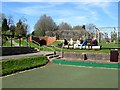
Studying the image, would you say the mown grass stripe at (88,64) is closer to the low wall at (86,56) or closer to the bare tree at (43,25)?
the low wall at (86,56)

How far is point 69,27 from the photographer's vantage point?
219ft

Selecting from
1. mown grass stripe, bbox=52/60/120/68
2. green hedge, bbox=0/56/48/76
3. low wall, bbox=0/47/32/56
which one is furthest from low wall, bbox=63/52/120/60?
low wall, bbox=0/47/32/56

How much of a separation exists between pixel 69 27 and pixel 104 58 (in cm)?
5036

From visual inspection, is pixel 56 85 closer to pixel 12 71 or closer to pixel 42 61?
pixel 12 71

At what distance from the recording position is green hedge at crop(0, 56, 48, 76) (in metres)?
11.0

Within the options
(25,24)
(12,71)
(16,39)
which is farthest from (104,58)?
(25,24)

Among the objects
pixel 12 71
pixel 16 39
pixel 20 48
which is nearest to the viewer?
pixel 12 71

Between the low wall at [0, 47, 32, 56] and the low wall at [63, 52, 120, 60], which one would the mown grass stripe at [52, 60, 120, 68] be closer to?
the low wall at [63, 52, 120, 60]

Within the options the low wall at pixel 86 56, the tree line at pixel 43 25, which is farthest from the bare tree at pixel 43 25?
the low wall at pixel 86 56

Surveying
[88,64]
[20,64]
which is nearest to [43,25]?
[88,64]

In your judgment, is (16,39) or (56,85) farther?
(16,39)

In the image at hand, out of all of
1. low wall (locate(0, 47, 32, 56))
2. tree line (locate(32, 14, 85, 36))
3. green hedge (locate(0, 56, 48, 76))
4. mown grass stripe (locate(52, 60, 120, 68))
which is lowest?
mown grass stripe (locate(52, 60, 120, 68))

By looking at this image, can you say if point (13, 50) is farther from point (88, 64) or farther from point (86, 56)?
point (88, 64)

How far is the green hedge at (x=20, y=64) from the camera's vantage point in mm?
10998
